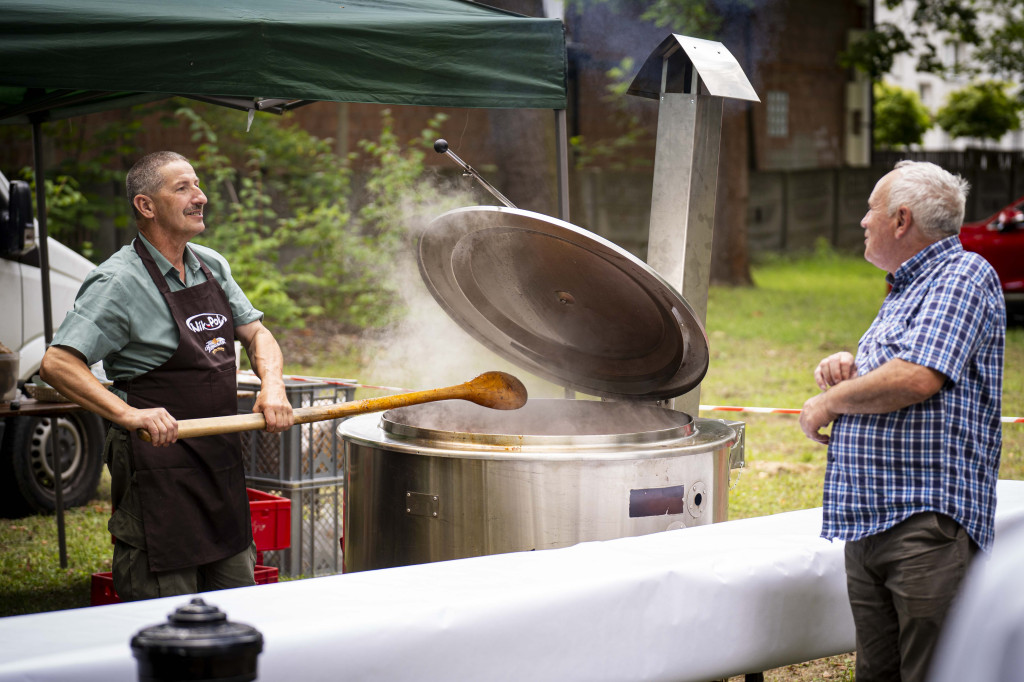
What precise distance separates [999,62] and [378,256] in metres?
15.7

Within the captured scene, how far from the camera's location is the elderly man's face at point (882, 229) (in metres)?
2.63

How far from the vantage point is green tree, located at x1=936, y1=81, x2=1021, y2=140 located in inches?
1268

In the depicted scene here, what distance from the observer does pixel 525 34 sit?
4223mm

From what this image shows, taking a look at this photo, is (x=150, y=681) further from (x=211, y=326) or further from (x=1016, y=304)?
(x=1016, y=304)

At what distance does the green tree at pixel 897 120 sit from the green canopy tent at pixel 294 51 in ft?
104

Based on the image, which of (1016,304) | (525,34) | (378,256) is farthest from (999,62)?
(525,34)

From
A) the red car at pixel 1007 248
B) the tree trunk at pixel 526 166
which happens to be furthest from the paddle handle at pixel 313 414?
the red car at pixel 1007 248

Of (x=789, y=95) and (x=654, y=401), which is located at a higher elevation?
(x=789, y=95)

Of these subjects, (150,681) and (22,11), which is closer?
(150,681)

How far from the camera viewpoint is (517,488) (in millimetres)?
3223

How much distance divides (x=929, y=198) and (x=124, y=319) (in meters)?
2.15

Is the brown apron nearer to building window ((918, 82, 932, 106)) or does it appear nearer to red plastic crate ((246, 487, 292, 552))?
red plastic crate ((246, 487, 292, 552))

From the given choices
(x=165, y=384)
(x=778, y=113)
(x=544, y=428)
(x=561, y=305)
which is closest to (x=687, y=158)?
(x=561, y=305)

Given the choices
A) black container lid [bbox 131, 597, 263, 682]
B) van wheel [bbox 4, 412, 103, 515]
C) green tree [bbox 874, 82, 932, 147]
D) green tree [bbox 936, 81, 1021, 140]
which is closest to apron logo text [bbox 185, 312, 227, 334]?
black container lid [bbox 131, 597, 263, 682]
